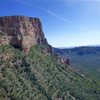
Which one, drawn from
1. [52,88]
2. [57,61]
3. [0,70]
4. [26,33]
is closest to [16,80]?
[0,70]

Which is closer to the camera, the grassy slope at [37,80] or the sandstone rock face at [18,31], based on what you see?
the grassy slope at [37,80]

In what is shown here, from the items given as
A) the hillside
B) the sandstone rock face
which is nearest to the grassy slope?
the hillside

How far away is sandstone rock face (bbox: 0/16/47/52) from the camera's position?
13950 cm

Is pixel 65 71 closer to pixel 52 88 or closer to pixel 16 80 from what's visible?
pixel 52 88

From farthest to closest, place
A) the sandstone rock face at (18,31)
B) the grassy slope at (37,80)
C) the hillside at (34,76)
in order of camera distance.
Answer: the sandstone rock face at (18,31) → the hillside at (34,76) → the grassy slope at (37,80)

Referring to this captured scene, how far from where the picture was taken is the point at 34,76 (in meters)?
129

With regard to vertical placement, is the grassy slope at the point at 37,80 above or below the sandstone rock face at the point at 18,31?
below

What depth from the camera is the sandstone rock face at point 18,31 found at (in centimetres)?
13950

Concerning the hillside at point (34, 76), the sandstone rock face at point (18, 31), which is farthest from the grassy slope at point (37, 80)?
the sandstone rock face at point (18, 31)

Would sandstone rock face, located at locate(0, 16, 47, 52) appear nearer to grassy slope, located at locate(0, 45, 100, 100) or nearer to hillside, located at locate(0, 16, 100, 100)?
hillside, located at locate(0, 16, 100, 100)

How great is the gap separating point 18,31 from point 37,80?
3034 cm

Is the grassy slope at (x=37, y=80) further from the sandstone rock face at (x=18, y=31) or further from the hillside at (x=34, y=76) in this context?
the sandstone rock face at (x=18, y=31)

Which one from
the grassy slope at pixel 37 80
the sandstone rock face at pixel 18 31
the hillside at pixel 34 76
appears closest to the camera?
the grassy slope at pixel 37 80

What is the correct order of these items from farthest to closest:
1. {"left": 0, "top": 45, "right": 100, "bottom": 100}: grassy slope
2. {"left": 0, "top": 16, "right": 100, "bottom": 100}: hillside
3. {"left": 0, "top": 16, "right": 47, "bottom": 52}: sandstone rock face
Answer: {"left": 0, "top": 16, "right": 47, "bottom": 52}: sandstone rock face
{"left": 0, "top": 16, "right": 100, "bottom": 100}: hillside
{"left": 0, "top": 45, "right": 100, "bottom": 100}: grassy slope
